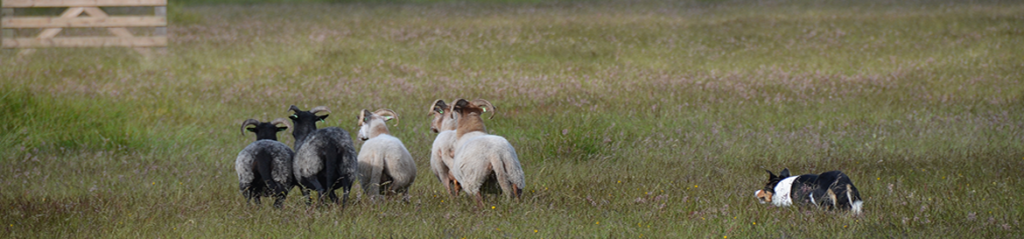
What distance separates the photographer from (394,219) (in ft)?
20.3

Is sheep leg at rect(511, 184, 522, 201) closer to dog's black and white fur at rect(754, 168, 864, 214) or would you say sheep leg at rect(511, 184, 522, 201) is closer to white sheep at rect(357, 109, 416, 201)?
white sheep at rect(357, 109, 416, 201)

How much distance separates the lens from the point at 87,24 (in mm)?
23016

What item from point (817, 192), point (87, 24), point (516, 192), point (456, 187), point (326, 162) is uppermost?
point (817, 192)

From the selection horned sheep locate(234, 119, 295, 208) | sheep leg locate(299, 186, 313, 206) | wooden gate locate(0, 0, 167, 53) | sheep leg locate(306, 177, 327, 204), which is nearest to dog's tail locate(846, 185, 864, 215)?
sheep leg locate(306, 177, 327, 204)

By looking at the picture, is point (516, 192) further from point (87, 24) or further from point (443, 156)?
point (87, 24)

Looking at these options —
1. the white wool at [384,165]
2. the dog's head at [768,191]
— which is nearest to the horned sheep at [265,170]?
the white wool at [384,165]

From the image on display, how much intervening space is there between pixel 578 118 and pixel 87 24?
16.9 m

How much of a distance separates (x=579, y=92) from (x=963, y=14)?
16.1 meters

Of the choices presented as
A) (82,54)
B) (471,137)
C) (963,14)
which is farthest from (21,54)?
(963,14)

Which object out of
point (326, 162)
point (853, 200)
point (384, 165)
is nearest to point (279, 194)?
point (326, 162)

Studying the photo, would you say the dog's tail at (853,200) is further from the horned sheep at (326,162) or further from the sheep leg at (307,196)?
the sheep leg at (307,196)

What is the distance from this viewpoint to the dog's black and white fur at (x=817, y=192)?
6.19 meters

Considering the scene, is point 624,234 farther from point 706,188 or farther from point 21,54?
point 21,54

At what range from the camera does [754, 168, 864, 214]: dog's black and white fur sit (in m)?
6.19
